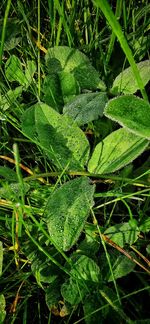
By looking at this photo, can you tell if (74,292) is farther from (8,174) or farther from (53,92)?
(53,92)

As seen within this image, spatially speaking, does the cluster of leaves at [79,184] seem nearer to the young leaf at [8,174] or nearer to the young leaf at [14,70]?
the young leaf at [8,174]

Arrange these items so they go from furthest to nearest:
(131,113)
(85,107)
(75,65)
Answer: (75,65)
(85,107)
(131,113)

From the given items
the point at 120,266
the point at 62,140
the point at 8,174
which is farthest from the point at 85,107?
the point at 120,266

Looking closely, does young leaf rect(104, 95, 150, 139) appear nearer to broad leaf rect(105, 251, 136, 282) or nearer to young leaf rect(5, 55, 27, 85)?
broad leaf rect(105, 251, 136, 282)

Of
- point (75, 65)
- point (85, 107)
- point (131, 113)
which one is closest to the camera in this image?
point (131, 113)

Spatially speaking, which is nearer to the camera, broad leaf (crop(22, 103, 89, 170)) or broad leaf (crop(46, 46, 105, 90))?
broad leaf (crop(22, 103, 89, 170))

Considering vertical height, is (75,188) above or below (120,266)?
above

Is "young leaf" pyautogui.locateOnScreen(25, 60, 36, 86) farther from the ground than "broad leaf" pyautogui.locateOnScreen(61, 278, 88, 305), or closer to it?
farther from the ground

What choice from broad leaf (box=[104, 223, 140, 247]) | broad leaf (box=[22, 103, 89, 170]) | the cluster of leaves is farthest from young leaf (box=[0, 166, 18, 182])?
broad leaf (box=[104, 223, 140, 247])
